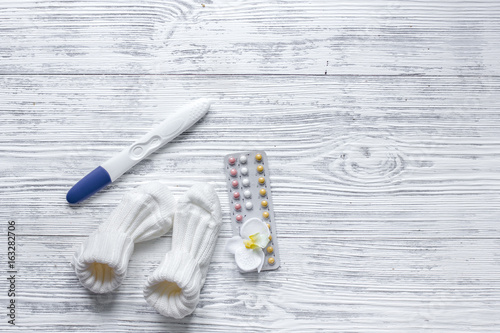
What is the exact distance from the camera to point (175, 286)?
0.68 meters

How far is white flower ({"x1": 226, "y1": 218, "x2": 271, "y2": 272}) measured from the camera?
2.24 ft

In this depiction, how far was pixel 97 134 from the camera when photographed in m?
0.72

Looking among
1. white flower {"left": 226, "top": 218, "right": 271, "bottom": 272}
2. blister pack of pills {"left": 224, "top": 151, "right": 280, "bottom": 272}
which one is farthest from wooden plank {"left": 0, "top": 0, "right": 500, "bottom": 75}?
white flower {"left": 226, "top": 218, "right": 271, "bottom": 272}

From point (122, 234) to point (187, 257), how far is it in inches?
4.0

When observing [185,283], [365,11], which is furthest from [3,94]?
[365,11]

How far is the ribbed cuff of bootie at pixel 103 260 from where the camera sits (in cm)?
65

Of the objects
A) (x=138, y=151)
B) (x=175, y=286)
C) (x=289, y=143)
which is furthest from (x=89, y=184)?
(x=289, y=143)

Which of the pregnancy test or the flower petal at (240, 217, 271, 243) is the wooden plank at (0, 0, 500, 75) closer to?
the pregnancy test

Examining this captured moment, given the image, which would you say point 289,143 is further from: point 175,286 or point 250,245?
point 175,286

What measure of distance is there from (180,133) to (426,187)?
0.40 m

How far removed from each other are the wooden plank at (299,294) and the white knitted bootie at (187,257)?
0.03 metres

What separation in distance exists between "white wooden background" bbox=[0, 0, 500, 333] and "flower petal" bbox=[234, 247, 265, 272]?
3cm

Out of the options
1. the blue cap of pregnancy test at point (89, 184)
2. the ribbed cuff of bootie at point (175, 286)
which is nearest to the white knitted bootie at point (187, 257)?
the ribbed cuff of bootie at point (175, 286)

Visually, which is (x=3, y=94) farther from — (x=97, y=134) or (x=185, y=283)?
(x=185, y=283)
